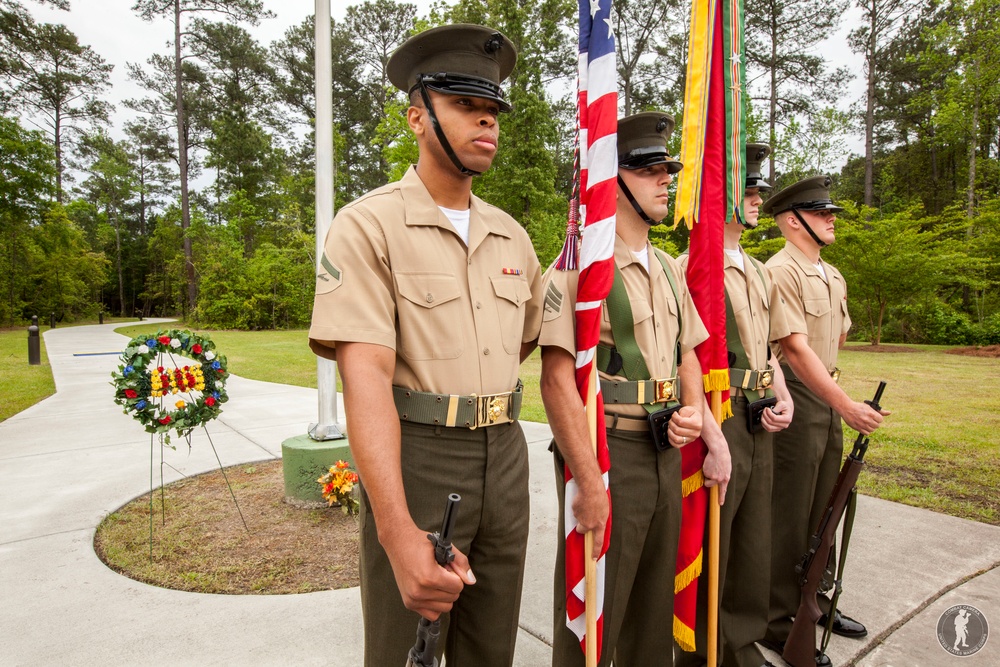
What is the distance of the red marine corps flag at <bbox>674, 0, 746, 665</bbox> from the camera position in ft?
7.73

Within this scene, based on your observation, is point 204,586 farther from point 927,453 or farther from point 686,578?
point 927,453

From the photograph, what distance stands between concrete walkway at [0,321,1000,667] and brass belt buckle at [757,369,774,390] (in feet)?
3.94

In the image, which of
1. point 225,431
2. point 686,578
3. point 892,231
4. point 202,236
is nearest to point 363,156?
point 202,236

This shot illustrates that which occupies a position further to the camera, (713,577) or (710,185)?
(710,185)

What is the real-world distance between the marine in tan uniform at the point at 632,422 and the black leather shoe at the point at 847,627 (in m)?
1.17

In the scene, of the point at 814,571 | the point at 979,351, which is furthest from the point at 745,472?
the point at 979,351

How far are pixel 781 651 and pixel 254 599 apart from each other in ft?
8.49

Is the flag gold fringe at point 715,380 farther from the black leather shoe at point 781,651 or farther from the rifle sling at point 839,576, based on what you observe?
the black leather shoe at point 781,651

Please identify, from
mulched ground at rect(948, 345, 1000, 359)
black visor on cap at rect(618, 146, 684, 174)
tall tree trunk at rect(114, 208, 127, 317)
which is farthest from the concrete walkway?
tall tree trunk at rect(114, 208, 127, 317)

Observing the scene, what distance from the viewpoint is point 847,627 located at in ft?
9.07

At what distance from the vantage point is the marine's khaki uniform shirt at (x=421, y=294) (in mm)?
1480

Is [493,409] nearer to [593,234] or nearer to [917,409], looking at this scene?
[593,234]

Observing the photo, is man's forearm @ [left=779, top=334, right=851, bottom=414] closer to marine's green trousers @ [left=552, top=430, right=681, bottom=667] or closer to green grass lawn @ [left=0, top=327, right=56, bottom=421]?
marine's green trousers @ [left=552, top=430, right=681, bottom=667]

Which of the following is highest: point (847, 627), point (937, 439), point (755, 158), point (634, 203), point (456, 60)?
point (755, 158)
